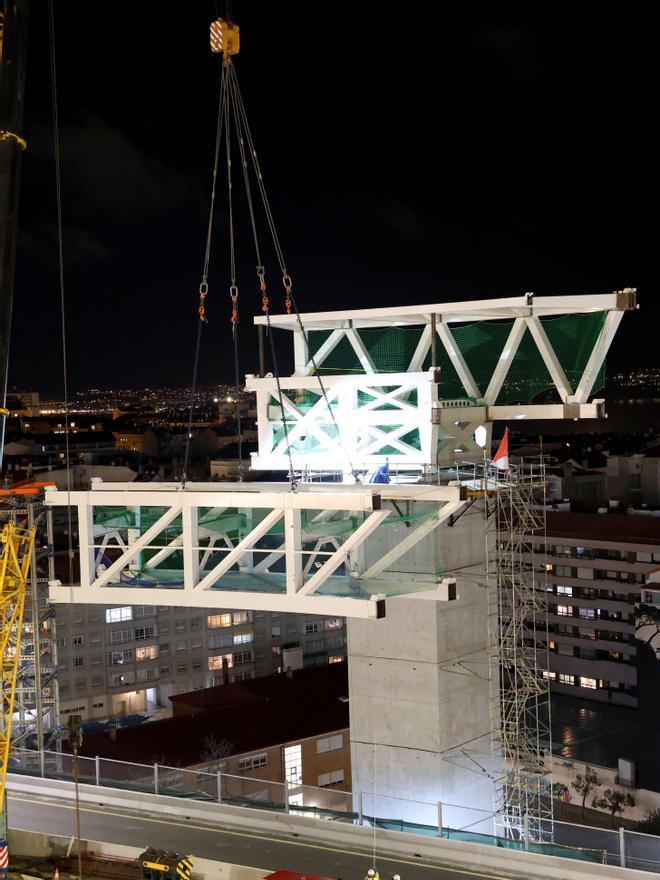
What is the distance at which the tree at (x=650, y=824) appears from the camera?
36.4 meters

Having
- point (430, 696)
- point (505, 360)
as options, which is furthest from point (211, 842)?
point (505, 360)

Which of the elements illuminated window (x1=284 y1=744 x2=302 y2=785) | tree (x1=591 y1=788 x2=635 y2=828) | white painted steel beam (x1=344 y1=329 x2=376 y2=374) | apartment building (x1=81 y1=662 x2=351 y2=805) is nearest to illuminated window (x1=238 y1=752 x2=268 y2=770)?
Result: apartment building (x1=81 y1=662 x2=351 y2=805)

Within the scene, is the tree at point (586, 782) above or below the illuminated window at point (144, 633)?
below

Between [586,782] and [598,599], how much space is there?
474 inches

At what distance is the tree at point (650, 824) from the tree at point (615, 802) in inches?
52.8

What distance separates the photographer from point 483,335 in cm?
1602

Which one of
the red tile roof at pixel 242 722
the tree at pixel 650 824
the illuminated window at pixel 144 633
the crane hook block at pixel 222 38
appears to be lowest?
the tree at pixel 650 824

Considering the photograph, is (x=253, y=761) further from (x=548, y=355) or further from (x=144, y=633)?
(x=548, y=355)

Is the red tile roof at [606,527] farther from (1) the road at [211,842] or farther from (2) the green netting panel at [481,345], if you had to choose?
(1) the road at [211,842]

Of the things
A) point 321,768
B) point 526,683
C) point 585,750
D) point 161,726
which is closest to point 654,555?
point 585,750

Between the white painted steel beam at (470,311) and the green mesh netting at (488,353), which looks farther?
the green mesh netting at (488,353)

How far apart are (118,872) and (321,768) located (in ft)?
79.3

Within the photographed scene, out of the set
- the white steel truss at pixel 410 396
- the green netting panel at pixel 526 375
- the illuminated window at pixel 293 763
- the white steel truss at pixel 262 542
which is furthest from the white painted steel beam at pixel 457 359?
the illuminated window at pixel 293 763

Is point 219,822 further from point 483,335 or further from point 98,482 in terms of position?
point 483,335
